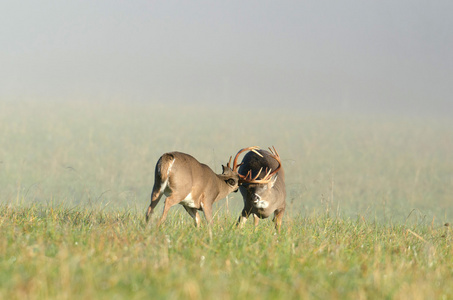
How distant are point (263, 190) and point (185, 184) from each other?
166 cm

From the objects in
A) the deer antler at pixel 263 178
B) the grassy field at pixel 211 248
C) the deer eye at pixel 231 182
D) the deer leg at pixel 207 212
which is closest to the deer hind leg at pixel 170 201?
the grassy field at pixel 211 248

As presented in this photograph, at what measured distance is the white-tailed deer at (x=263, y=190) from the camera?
27.8ft

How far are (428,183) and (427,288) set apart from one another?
18.3 metres

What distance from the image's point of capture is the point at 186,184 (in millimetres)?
7266

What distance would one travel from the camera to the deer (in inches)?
279

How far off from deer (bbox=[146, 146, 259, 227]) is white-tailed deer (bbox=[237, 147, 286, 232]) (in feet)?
1.34

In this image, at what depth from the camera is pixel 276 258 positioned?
5.03m

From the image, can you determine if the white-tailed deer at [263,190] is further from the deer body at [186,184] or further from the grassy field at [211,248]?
the deer body at [186,184]

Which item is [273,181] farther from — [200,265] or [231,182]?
[200,265]

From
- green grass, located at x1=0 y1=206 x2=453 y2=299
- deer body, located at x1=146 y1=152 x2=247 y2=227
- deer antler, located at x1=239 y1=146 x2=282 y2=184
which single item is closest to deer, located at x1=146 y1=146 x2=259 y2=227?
deer body, located at x1=146 y1=152 x2=247 y2=227

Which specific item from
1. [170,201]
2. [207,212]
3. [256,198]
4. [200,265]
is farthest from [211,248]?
[256,198]

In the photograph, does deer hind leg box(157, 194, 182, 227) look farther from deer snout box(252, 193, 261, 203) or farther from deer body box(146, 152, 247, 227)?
deer snout box(252, 193, 261, 203)

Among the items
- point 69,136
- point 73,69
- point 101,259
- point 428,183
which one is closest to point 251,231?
point 101,259

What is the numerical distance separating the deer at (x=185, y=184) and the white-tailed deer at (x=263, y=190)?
0.41 meters
